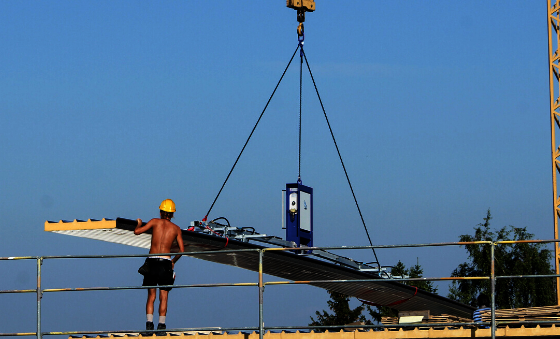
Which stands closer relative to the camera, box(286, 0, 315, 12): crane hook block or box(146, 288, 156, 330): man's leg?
box(146, 288, 156, 330): man's leg

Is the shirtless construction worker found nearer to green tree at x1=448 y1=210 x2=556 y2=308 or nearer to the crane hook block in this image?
the crane hook block

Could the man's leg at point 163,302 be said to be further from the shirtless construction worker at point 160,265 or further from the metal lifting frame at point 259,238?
the metal lifting frame at point 259,238

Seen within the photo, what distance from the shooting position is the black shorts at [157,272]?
1241 cm

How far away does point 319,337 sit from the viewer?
37.4ft

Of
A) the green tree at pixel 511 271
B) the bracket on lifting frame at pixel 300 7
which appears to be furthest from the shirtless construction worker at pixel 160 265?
the green tree at pixel 511 271

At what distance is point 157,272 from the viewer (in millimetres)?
12406

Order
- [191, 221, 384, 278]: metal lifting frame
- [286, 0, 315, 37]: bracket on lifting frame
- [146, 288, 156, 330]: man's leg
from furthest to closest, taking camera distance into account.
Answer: [286, 0, 315, 37]: bracket on lifting frame < [191, 221, 384, 278]: metal lifting frame < [146, 288, 156, 330]: man's leg

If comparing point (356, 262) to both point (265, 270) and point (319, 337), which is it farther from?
point (319, 337)

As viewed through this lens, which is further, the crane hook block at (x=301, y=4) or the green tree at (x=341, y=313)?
the green tree at (x=341, y=313)

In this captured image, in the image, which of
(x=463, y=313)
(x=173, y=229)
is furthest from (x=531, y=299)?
(x=173, y=229)

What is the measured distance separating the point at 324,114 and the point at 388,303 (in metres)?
4.72

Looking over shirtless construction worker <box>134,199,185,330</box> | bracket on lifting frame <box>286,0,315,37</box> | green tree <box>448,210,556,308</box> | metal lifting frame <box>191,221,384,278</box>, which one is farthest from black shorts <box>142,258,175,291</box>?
green tree <box>448,210,556,308</box>

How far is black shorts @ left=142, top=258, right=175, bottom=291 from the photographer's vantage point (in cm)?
1241

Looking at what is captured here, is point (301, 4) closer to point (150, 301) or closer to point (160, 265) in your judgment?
point (160, 265)
